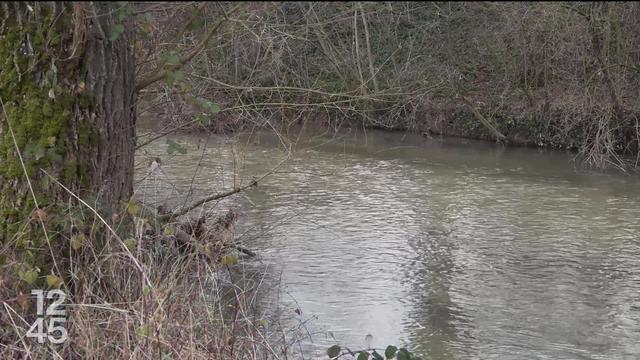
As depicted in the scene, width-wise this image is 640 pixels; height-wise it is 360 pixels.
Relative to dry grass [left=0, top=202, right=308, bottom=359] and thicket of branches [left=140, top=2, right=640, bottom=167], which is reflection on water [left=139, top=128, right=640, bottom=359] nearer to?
thicket of branches [left=140, top=2, right=640, bottom=167]

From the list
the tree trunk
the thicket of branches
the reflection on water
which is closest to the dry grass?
the tree trunk

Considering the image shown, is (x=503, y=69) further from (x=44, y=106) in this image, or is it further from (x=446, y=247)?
(x=44, y=106)

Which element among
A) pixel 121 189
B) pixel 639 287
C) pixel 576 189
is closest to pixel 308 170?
pixel 576 189

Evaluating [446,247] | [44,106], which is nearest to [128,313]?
[44,106]

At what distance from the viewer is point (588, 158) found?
14047 millimetres

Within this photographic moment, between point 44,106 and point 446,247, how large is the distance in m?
5.39

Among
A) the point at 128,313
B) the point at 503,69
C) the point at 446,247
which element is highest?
the point at 503,69

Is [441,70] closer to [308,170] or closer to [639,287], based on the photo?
[308,170]

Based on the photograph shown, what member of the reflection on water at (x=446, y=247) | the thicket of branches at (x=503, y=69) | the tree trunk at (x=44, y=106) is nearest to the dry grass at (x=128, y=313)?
the tree trunk at (x=44, y=106)

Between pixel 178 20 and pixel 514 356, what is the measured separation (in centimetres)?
303

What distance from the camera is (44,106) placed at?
158 inches

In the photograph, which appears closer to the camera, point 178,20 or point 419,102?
point 178,20

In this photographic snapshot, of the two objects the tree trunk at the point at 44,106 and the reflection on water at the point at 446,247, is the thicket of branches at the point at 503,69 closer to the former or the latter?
the reflection on water at the point at 446,247

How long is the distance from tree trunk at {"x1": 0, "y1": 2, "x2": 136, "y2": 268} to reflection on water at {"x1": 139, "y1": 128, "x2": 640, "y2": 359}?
2240 millimetres
